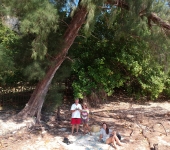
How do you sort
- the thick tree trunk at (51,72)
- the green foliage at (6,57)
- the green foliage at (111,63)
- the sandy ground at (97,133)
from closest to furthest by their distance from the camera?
the sandy ground at (97,133) → the green foliage at (6,57) → the thick tree trunk at (51,72) → the green foliage at (111,63)

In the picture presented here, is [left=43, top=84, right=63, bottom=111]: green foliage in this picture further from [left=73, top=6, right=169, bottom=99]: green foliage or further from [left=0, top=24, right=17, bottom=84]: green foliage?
[left=0, top=24, right=17, bottom=84]: green foliage

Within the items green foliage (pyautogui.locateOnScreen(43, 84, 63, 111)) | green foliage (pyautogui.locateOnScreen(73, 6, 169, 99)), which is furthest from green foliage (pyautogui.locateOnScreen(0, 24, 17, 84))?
green foliage (pyautogui.locateOnScreen(73, 6, 169, 99))

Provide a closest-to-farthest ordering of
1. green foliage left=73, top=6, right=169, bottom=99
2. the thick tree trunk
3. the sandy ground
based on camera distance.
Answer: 1. the sandy ground
2. the thick tree trunk
3. green foliage left=73, top=6, right=169, bottom=99

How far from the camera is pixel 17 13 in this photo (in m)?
6.44

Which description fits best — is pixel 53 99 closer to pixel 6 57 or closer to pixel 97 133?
pixel 97 133

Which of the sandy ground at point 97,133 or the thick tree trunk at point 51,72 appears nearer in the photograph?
the sandy ground at point 97,133

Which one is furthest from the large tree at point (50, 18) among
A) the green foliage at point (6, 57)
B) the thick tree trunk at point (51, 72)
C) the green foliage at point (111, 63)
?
the green foliage at point (111, 63)

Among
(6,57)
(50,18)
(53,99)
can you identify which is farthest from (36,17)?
(53,99)

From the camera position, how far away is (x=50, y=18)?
6047mm

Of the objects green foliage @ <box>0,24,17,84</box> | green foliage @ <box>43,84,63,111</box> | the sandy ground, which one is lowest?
the sandy ground

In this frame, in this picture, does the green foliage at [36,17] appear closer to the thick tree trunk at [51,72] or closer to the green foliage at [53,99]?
the thick tree trunk at [51,72]

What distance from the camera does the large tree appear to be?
19.6 feet

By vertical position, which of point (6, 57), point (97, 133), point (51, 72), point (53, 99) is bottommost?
point (97, 133)

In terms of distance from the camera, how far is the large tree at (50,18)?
5.98 meters
